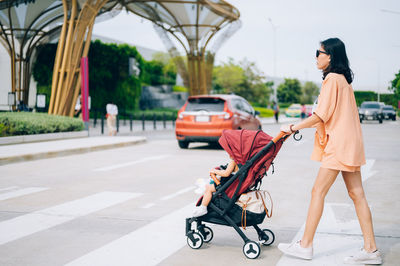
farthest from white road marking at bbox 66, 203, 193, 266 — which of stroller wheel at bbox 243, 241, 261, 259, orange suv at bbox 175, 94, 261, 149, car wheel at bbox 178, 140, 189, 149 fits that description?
car wheel at bbox 178, 140, 189, 149

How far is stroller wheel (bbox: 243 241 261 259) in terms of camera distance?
15.1 ft

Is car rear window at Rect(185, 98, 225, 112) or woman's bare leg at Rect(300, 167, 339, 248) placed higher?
car rear window at Rect(185, 98, 225, 112)

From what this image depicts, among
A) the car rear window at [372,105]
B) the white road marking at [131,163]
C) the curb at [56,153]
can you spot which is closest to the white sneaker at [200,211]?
the white road marking at [131,163]

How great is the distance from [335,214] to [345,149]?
7.57 feet

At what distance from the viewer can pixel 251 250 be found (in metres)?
4.62

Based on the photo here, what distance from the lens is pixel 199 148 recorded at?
16.4m

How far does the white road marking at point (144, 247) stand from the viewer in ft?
14.8

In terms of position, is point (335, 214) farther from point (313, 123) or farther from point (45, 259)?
point (45, 259)

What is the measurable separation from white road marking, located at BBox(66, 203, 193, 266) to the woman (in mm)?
1173

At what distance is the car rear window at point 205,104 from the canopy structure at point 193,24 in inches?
691

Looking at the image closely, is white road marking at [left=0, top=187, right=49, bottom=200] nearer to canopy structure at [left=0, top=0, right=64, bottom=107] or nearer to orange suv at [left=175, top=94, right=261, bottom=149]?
orange suv at [left=175, top=94, right=261, bottom=149]

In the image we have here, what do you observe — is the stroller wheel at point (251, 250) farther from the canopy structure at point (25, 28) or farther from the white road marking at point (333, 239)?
the canopy structure at point (25, 28)

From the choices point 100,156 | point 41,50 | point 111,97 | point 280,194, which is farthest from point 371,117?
point 280,194

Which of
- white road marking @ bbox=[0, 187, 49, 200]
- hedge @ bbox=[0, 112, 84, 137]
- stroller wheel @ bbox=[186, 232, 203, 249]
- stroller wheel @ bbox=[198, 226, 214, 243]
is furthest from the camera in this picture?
hedge @ bbox=[0, 112, 84, 137]
